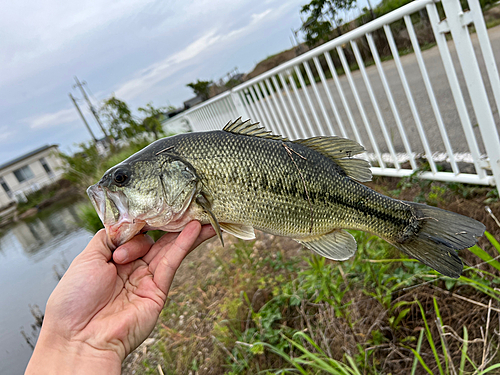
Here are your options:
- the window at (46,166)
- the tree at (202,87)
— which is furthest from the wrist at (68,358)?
the window at (46,166)

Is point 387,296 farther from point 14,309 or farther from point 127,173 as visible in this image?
point 14,309

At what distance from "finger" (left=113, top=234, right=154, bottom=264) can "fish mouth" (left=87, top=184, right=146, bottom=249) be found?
28 cm

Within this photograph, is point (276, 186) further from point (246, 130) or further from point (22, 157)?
point (22, 157)

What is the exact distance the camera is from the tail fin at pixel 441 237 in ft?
4.70

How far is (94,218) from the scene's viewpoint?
7.09 m

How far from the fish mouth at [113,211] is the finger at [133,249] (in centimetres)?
28

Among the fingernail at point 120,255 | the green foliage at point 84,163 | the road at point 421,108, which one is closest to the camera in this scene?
the fingernail at point 120,255

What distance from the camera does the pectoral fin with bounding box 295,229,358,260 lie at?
5.46 feet

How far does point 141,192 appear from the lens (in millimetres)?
1586

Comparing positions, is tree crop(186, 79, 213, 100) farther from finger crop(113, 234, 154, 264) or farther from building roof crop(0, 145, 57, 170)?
building roof crop(0, 145, 57, 170)

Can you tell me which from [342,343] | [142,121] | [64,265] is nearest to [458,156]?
[342,343]

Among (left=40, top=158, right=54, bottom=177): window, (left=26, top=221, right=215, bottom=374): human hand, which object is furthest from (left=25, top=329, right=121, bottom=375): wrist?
(left=40, top=158, right=54, bottom=177): window

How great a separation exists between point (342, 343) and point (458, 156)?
2806 mm

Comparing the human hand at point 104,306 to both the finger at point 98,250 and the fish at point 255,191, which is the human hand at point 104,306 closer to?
the finger at point 98,250
